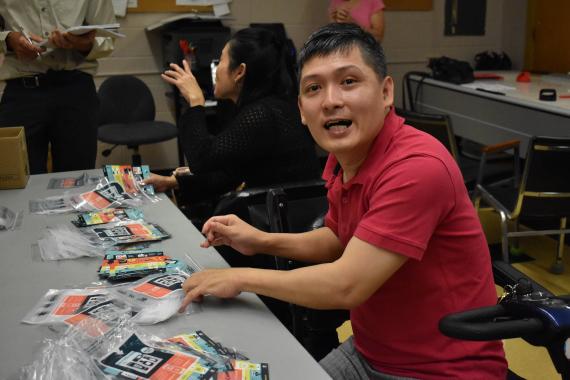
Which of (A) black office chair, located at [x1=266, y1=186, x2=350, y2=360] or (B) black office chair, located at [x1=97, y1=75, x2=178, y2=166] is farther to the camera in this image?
(B) black office chair, located at [x1=97, y1=75, x2=178, y2=166]

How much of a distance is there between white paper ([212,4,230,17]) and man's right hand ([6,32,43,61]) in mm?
2412

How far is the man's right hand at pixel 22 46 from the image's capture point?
2303 mm

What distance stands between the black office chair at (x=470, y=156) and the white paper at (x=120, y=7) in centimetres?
231

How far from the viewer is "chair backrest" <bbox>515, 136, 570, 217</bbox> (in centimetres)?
244

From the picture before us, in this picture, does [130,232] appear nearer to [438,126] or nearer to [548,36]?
[438,126]

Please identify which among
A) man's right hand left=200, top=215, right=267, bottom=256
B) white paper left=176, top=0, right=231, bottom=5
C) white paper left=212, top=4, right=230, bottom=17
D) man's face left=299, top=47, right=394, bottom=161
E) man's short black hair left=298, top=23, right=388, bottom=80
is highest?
white paper left=176, top=0, right=231, bottom=5

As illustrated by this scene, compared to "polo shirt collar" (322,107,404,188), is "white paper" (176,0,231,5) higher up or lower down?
higher up

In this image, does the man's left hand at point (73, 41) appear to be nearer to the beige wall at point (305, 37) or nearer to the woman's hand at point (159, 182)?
the woman's hand at point (159, 182)

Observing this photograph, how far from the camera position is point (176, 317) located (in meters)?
1.08

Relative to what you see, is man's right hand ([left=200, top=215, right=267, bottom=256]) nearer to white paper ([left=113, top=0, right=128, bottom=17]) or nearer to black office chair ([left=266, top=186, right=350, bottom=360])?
black office chair ([left=266, top=186, right=350, bottom=360])

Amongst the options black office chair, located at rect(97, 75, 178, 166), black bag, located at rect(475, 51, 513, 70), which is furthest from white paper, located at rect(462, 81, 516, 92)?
black office chair, located at rect(97, 75, 178, 166)

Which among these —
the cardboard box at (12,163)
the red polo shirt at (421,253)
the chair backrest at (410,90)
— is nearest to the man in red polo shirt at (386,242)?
the red polo shirt at (421,253)

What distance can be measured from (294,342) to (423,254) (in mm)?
270

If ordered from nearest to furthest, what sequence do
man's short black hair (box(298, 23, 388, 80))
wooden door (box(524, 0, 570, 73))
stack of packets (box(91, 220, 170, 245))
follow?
1. man's short black hair (box(298, 23, 388, 80))
2. stack of packets (box(91, 220, 170, 245))
3. wooden door (box(524, 0, 570, 73))
